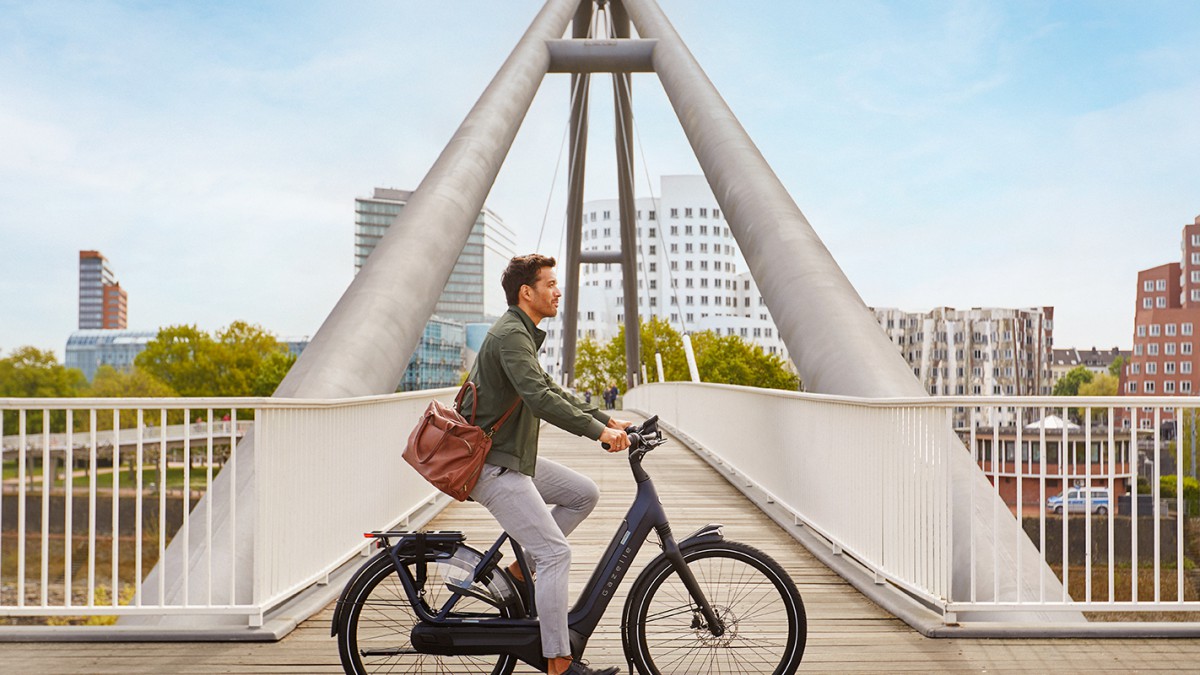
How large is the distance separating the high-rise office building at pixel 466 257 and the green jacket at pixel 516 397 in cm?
17029

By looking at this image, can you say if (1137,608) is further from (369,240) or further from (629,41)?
(369,240)

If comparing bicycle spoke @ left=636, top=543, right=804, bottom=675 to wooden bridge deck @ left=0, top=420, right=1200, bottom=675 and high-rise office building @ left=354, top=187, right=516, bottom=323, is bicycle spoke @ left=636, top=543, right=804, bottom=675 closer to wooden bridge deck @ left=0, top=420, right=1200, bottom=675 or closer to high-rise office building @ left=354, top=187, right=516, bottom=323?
wooden bridge deck @ left=0, top=420, right=1200, bottom=675

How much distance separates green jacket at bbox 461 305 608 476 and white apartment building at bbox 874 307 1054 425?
5356 inches

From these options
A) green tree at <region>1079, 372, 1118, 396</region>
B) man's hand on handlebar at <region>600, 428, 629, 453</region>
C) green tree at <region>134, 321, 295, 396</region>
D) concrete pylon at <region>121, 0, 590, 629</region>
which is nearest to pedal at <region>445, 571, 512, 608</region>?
man's hand on handlebar at <region>600, 428, 629, 453</region>

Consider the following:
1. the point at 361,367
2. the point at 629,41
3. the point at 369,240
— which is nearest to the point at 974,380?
the point at 369,240

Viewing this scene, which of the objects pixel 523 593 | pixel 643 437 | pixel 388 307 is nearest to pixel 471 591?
pixel 523 593

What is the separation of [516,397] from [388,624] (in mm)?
994

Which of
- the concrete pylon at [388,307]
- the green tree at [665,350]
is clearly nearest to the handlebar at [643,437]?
the concrete pylon at [388,307]

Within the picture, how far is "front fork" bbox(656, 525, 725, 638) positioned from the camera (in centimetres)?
378

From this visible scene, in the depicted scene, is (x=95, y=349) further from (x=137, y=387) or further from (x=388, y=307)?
(x=388, y=307)

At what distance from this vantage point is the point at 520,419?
12.2ft

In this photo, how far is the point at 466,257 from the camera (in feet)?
597

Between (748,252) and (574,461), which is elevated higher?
(748,252)

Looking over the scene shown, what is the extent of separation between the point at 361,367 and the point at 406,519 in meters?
1.61
